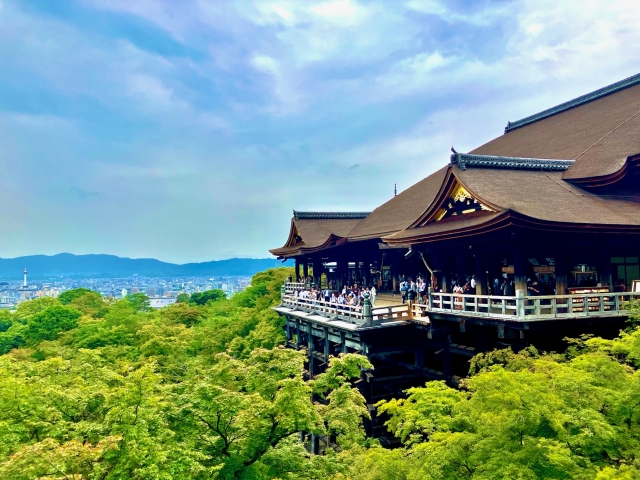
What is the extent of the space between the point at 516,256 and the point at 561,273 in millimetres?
1499

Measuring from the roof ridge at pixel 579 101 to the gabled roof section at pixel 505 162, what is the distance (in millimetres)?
9753

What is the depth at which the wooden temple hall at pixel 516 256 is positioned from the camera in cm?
1327

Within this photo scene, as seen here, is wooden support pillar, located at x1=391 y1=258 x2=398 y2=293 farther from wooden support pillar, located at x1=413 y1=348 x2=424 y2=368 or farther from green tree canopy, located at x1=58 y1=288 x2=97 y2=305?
green tree canopy, located at x1=58 y1=288 x2=97 y2=305

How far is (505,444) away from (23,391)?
10616 millimetres

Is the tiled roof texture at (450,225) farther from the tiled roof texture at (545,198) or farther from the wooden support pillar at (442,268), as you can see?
the wooden support pillar at (442,268)

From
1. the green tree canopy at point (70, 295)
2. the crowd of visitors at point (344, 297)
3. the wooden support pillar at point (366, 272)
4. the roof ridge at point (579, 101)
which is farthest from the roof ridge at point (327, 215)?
the green tree canopy at point (70, 295)

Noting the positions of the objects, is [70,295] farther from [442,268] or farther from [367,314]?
[442,268]

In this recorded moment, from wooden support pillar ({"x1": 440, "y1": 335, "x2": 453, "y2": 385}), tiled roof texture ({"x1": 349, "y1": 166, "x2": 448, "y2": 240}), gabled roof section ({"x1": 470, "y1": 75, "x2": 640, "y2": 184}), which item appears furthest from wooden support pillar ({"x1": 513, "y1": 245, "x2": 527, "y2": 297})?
tiled roof texture ({"x1": 349, "y1": 166, "x2": 448, "y2": 240})

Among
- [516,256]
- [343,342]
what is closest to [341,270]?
[343,342]

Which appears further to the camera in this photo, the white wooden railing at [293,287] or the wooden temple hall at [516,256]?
the white wooden railing at [293,287]

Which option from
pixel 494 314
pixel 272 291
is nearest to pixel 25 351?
pixel 272 291

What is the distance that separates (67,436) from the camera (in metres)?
9.66

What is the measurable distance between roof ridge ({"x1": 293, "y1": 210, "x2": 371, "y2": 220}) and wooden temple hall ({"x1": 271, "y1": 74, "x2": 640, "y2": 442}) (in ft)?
34.4

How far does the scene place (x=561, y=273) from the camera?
13922 millimetres
